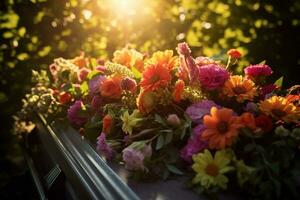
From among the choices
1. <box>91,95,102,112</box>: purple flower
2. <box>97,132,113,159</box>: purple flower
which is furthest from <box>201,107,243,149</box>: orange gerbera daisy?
<box>91,95,102,112</box>: purple flower

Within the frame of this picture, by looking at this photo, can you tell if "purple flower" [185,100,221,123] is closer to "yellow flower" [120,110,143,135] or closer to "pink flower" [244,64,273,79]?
"yellow flower" [120,110,143,135]

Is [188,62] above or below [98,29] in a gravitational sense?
below

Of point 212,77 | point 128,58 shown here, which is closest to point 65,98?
point 128,58

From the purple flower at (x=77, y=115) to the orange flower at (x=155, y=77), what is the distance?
796 millimetres

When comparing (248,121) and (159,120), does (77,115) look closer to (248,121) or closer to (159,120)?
(159,120)

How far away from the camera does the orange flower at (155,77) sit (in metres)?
→ 2.20

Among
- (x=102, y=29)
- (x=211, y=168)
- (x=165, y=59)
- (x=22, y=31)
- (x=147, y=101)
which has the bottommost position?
(x=211, y=168)

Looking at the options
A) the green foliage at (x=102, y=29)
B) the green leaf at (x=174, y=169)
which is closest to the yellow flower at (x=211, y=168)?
the green leaf at (x=174, y=169)

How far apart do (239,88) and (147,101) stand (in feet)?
1.23

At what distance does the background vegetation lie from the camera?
4902 mm

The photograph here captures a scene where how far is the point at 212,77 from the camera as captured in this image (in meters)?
2.28

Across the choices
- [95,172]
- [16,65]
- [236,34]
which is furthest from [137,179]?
[16,65]

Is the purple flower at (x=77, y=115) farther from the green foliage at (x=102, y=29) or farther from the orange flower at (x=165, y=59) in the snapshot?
the green foliage at (x=102, y=29)

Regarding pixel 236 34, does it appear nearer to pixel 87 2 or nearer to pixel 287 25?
pixel 287 25
